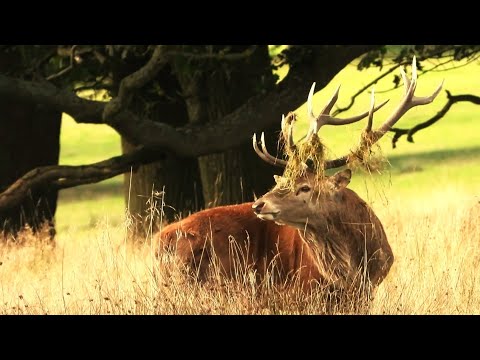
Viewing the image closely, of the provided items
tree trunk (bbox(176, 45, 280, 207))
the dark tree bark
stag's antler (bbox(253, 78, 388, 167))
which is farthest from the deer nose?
tree trunk (bbox(176, 45, 280, 207))

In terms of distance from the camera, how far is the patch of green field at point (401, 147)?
2270 cm

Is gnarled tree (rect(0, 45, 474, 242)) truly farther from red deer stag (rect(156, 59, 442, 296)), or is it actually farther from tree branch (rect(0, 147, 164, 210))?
red deer stag (rect(156, 59, 442, 296))

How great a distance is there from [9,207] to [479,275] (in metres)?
5.31

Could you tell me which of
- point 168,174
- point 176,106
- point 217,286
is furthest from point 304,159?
point 176,106

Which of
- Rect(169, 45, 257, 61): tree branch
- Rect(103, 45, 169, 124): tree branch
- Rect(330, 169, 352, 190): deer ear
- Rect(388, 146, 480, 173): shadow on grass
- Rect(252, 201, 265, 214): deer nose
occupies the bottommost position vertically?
Rect(388, 146, 480, 173): shadow on grass

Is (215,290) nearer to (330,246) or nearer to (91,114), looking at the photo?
(330,246)

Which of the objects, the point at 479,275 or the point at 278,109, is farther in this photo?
the point at 278,109

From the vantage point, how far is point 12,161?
44.7ft

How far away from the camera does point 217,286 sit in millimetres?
8539

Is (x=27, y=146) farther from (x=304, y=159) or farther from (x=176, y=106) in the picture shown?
→ (x=304, y=159)

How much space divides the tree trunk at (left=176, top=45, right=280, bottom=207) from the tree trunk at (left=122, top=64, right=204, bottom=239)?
39 cm

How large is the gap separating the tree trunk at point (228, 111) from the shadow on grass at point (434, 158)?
11.8 m

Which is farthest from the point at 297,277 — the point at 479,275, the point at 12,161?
the point at 12,161

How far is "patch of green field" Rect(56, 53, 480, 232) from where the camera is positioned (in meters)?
22.7
